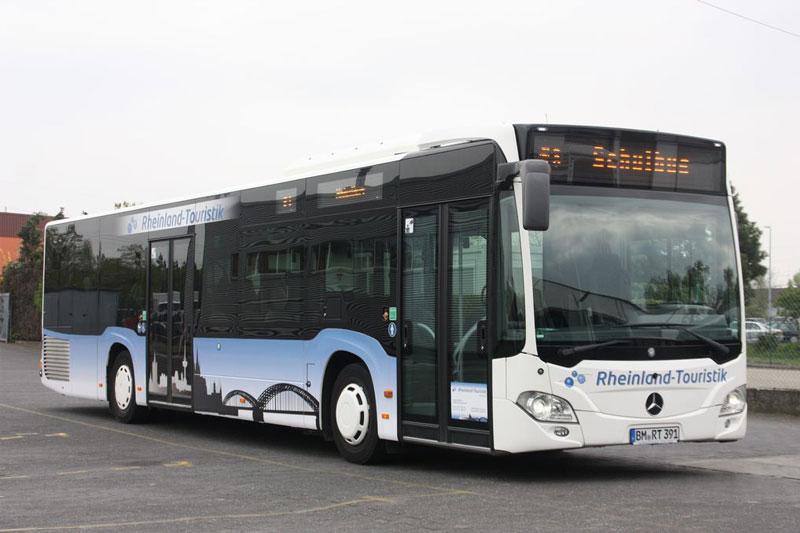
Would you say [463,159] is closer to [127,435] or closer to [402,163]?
[402,163]

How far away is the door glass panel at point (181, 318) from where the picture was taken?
1533 centimetres

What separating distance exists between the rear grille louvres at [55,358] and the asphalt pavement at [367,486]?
114 inches

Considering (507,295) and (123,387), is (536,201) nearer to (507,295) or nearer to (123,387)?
(507,295)

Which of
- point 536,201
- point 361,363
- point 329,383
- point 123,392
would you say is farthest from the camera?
point 123,392

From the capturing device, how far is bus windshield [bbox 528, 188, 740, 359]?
33.4 feet

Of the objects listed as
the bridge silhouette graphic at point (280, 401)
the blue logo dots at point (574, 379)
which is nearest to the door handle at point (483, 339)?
the blue logo dots at point (574, 379)

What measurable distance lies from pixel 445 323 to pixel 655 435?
2132 mm

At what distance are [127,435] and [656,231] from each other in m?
8.04

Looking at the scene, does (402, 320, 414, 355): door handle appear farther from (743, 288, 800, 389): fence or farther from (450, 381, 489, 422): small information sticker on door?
(743, 288, 800, 389): fence

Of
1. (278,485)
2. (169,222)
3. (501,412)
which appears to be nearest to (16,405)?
(169,222)

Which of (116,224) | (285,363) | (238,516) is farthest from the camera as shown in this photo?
(116,224)

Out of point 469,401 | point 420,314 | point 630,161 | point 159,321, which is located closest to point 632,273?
point 630,161

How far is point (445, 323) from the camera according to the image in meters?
10.8

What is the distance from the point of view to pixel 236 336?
46.6 ft
